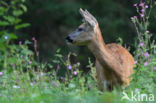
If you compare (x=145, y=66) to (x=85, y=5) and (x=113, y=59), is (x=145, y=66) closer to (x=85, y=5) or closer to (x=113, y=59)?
(x=113, y=59)

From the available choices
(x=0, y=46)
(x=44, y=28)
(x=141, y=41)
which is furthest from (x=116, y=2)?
(x=141, y=41)

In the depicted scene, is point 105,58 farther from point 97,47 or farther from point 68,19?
point 68,19

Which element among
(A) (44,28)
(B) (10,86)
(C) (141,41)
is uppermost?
(A) (44,28)

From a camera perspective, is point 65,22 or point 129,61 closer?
point 129,61

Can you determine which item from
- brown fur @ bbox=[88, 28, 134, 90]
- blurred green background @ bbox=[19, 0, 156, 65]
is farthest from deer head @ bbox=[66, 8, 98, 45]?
blurred green background @ bbox=[19, 0, 156, 65]

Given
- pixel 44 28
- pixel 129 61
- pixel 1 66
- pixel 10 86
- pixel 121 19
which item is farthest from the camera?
pixel 44 28

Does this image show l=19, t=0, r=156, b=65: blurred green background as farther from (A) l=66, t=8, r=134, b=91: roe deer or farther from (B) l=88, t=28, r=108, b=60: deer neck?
(B) l=88, t=28, r=108, b=60: deer neck

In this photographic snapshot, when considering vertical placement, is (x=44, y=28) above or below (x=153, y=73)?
above

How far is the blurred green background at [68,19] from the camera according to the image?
15.1 metres

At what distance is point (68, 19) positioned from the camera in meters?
15.6

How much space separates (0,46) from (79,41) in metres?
2.89

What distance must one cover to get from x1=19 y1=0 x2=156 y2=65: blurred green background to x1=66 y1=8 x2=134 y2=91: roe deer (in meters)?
7.00

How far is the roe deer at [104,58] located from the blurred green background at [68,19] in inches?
275

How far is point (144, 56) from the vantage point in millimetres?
7070
